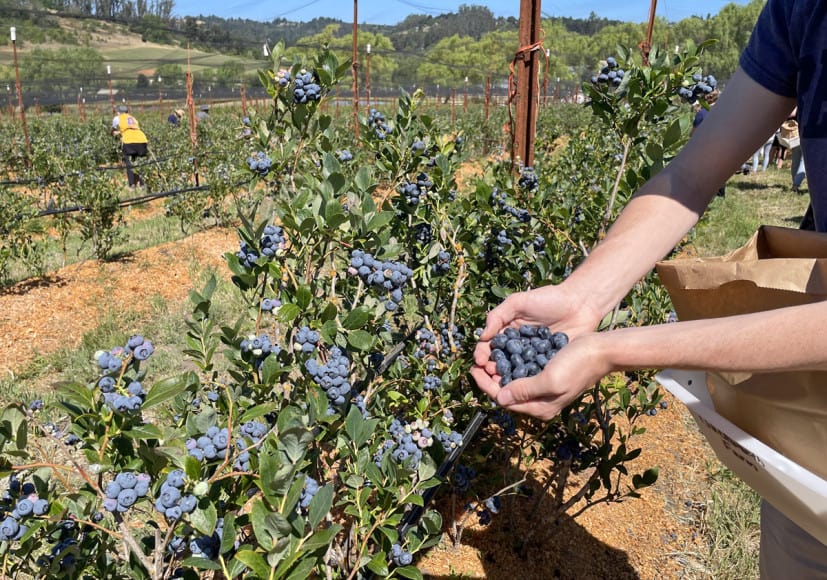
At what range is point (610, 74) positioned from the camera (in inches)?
84.6

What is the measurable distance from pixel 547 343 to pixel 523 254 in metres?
1.14

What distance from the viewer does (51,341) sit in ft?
15.0

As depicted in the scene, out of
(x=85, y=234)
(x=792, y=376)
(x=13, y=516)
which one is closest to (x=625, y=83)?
(x=792, y=376)

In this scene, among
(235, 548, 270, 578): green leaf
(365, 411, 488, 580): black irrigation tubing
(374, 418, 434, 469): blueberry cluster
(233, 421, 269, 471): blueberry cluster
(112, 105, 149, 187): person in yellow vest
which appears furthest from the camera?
(112, 105, 149, 187): person in yellow vest

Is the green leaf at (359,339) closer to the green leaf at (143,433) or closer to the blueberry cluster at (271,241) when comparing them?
the blueberry cluster at (271,241)

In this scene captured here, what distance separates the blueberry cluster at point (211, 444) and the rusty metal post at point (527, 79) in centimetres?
200

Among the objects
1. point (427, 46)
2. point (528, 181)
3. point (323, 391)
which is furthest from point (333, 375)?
point (427, 46)

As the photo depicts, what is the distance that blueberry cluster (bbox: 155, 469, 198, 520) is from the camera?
1.01 m

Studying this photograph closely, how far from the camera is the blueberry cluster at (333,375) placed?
1354 millimetres

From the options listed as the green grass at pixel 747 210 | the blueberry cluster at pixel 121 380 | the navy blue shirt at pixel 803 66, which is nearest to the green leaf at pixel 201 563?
the blueberry cluster at pixel 121 380

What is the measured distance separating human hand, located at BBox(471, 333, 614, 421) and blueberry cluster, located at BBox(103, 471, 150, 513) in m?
0.63

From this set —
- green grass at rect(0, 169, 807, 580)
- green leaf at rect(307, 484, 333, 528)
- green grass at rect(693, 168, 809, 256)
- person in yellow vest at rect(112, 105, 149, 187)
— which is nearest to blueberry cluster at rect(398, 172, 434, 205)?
green leaf at rect(307, 484, 333, 528)

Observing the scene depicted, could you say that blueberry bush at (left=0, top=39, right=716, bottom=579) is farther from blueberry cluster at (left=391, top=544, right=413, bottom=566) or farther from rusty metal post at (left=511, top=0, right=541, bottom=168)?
rusty metal post at (left=511, top=0, right=541, bottom=168)

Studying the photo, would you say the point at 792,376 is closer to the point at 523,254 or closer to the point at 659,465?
the point at 523,254
